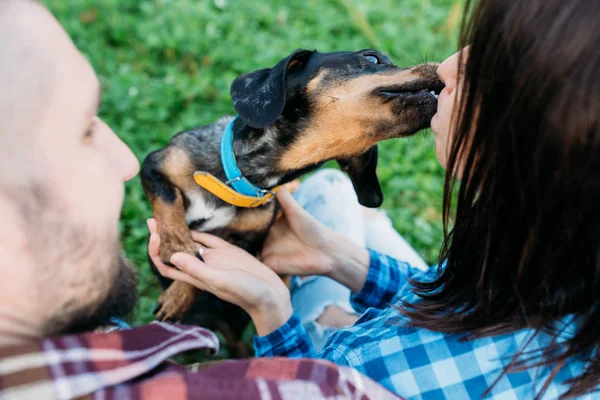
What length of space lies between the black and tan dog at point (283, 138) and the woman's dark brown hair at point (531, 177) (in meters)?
0.91

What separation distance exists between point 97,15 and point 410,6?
350cm

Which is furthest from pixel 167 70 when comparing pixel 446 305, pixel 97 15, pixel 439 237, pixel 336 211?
pixel 446 305

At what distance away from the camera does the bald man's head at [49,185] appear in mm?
1178

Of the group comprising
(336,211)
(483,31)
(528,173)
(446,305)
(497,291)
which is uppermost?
(483,31)

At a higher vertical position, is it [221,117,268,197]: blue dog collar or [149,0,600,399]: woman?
[149,0,600,399]: woman

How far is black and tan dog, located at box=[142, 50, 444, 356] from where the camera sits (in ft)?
8.33

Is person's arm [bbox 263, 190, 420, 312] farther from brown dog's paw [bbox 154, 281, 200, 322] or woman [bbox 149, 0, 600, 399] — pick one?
woman [bbox 149, 0, 600, 399]

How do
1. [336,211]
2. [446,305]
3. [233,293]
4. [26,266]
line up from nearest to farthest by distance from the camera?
[26,266] < [446,305] < [233,293] < [336,211]

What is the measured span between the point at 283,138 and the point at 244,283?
0.87 metres

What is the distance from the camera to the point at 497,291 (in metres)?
1.64

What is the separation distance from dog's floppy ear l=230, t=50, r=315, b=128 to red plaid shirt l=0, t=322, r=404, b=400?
1.22 meters

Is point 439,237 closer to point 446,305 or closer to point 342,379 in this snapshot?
point 446,305

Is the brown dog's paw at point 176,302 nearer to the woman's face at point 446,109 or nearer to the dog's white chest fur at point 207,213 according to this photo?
the dog's white chest fur at point 207,213

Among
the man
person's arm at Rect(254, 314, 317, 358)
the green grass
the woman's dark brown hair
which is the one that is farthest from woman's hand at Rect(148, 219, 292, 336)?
the green grass
